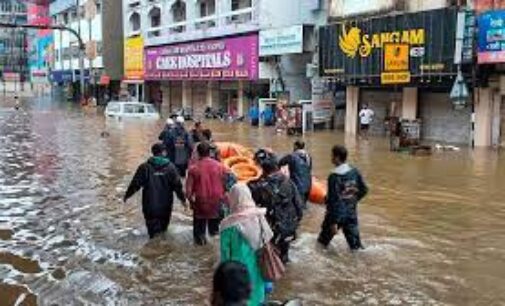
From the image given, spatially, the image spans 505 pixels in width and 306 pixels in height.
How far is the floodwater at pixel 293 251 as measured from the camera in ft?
26.8

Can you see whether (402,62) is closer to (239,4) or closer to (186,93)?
(239,4)

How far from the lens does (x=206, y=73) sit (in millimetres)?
44781

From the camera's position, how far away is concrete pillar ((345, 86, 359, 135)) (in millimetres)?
32500

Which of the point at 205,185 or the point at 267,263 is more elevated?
the point at 205,185

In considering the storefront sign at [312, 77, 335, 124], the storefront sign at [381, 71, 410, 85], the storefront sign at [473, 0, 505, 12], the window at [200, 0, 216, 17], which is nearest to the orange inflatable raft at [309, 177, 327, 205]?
the storefront sign at [473, 0, 505, 12]

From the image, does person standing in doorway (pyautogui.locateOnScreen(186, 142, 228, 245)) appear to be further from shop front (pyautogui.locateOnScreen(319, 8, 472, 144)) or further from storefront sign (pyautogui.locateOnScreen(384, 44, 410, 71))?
storefront sign (pyautogui.locateOnScreen(384, 44, 410, 71))

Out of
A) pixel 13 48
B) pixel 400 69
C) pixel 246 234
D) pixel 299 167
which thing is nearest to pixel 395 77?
pixel 400 69

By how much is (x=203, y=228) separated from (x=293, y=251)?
3.99 feet

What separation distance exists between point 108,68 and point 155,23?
8770mm

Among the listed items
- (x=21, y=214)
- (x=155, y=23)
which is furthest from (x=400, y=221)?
(x=155, y=23)

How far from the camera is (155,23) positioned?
56125 millimetres

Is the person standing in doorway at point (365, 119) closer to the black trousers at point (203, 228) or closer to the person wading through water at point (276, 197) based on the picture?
the black trousers at point (203, 228)

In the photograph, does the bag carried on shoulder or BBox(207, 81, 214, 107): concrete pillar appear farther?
BBox(207, 81, 214, 107): concrete pillar

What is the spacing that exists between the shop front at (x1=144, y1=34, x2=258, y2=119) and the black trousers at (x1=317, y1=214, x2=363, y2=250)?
96.7 feet
